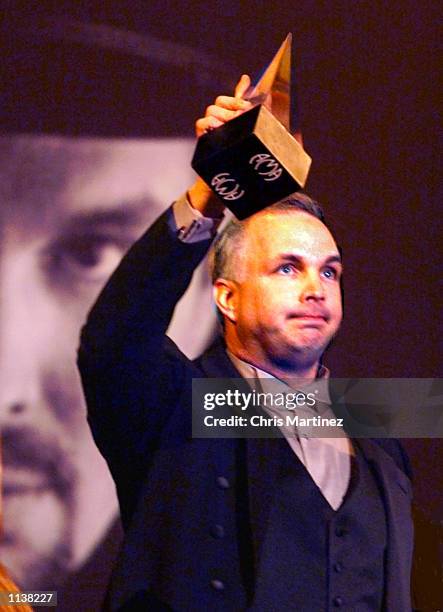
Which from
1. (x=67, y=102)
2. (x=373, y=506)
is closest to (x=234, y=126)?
(x=67, y=102)

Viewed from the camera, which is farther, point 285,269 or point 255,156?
point 285,269

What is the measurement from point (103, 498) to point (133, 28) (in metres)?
0.98

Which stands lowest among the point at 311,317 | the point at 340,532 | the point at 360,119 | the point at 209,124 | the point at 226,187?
the point at 340,532

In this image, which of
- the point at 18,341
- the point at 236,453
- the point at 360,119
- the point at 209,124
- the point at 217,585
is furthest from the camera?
the point at 360,119

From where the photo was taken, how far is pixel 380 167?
2.09 metres

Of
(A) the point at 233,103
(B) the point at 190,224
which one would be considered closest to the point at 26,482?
(B) the point at 190,224

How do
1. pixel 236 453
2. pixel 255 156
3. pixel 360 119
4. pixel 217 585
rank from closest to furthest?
pixel 255 156 → pixel 217 585 → pixel 236 453 → pixel 360 119

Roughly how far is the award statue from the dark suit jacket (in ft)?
0.41

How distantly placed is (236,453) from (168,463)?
0.13m

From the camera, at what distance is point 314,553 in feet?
5.68

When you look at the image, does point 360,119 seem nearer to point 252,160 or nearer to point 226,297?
point 226,297

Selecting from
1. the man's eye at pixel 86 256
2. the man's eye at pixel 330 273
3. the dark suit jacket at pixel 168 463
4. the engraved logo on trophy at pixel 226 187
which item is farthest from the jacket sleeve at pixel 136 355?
the man's eye at pixel 330 273

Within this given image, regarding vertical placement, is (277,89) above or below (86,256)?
above

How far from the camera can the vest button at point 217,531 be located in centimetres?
172
